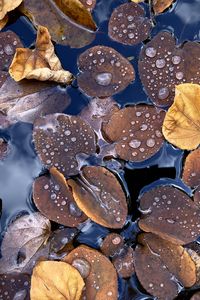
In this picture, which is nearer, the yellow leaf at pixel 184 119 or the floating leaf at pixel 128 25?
the yellow leaf at pixel 184 119

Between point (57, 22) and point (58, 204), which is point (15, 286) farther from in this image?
point (57, 22)

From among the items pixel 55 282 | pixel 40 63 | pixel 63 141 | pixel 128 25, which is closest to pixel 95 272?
pixel 55 282

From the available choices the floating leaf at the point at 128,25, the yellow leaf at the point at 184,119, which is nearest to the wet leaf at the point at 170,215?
the yellow leaf at the point at 184,119

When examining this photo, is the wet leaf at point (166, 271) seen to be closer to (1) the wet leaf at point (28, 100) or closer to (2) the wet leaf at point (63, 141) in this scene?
(2) the wet leaf at point (63, 141)

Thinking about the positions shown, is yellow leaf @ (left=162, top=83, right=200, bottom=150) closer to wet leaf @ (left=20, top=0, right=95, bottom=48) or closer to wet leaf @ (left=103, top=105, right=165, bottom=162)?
wet leaf @ (left=103, top=105, right=165, bottom=162)

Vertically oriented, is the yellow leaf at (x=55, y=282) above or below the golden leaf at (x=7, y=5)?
below

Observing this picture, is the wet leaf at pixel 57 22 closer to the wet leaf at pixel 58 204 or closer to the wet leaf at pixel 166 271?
the wet leaf at pixel 58 204

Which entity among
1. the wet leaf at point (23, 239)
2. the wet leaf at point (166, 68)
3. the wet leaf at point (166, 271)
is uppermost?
the wet leaf at point (166, 68)

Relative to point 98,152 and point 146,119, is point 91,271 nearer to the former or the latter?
point 98,152
